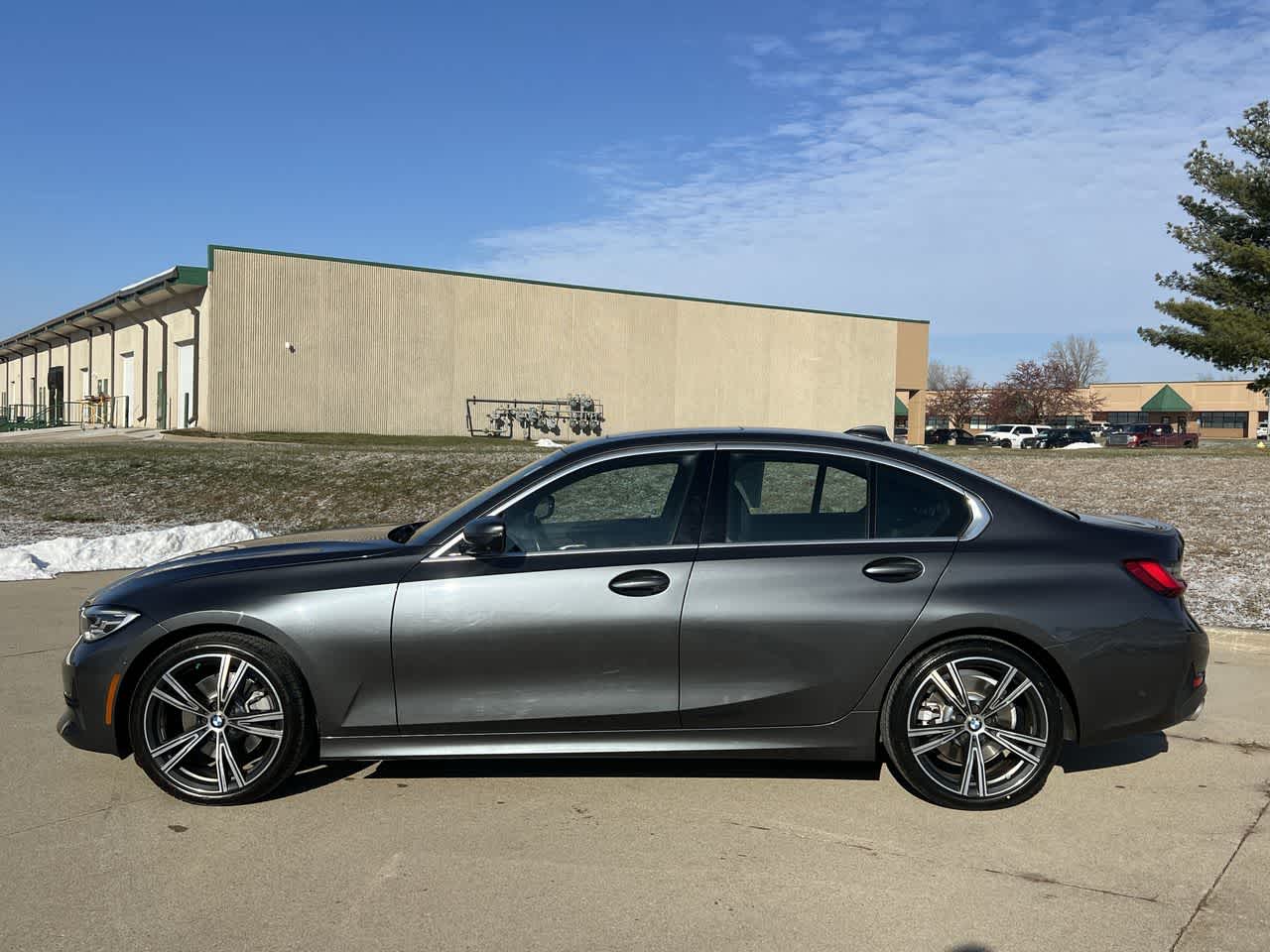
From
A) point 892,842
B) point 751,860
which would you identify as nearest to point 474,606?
point 751,860

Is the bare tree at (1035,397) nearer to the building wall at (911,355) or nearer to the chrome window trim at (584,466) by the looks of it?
the building wall at (911,355)

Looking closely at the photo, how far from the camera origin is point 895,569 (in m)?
4.59

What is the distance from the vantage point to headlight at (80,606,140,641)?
14.8ft

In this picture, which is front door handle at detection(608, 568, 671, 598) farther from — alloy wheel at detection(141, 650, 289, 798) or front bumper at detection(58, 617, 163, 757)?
front bumper at detection(58, 617, 163, 757)

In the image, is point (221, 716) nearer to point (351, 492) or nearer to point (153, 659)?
point (153, 659)

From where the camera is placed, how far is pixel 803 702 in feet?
14.9

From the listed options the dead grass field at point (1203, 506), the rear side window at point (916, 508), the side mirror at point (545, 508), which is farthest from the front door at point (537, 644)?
the dead grass field at point (1203, 506)

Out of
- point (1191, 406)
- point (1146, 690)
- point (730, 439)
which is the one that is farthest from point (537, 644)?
point (1191, 406)

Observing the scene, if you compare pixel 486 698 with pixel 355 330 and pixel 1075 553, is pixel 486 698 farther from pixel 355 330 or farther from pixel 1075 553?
pixel 355 330

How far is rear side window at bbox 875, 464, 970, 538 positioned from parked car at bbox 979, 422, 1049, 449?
63860mm

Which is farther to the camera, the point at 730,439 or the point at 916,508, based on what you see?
the point at 730,439

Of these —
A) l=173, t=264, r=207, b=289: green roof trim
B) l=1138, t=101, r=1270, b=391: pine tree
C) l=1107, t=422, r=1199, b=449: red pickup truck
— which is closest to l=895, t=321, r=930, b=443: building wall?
l=1107, t=422, r=1199, b=449: red pickup truck

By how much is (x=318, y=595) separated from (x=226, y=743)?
0.73 meters

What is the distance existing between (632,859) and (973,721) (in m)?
1.60
